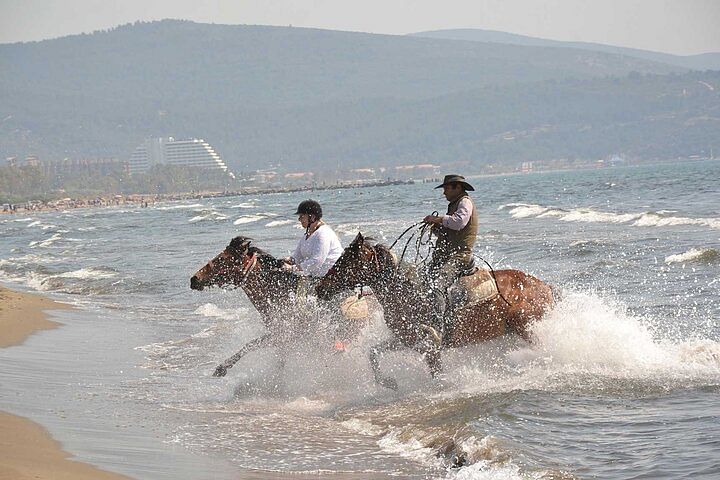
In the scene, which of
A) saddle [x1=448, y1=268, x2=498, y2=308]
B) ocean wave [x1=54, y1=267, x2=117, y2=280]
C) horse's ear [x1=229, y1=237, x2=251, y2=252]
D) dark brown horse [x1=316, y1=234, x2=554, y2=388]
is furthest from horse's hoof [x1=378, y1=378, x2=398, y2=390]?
ocean wave [x1=54, y1=267, x2=117, y2=280]

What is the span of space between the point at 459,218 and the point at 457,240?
299mm

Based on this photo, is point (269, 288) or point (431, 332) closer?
point (431, 332)

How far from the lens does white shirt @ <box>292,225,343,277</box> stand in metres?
13.2

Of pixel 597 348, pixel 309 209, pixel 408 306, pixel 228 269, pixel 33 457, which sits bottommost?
pixel 597 348

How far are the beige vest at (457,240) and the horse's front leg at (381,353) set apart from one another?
109 centimetres

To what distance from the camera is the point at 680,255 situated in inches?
997

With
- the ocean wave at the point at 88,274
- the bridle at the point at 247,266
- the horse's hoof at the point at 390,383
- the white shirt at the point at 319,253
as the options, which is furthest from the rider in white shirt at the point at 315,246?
the ocean wave at the point at 88,274

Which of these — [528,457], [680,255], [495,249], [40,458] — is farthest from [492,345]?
[495,249]

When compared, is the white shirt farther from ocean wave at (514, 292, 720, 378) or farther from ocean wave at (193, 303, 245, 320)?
ocean wave at (193, 303, 245, 320)

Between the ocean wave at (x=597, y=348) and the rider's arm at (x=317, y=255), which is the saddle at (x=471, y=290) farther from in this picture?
the rider's arm at (x=317, y=255)

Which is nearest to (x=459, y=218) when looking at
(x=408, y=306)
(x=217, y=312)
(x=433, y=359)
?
(x=408, y=306)

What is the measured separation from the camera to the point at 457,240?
12758 mm

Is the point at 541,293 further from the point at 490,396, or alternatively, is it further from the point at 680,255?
the point at 680,255

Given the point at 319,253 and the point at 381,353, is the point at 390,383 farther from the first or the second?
the point at 319,253
